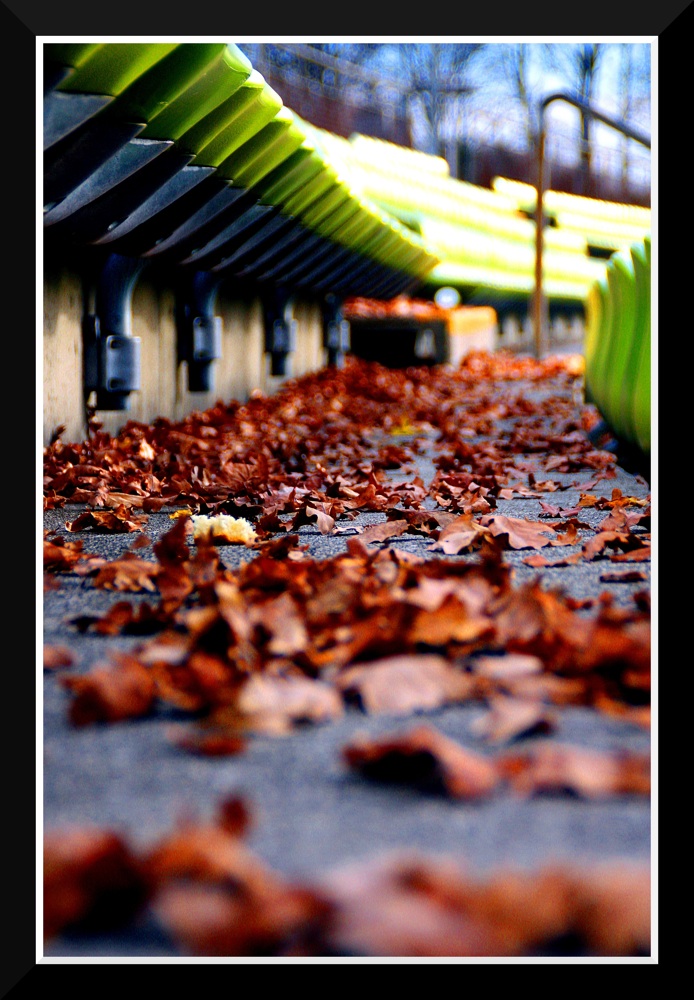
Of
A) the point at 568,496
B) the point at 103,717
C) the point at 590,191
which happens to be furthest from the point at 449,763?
the point at 590,191

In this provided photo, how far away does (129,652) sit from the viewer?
5.88 feet

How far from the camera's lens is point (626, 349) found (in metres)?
5.09

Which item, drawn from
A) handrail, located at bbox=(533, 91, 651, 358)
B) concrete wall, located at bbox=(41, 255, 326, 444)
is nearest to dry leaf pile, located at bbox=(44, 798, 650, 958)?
concrete wall, located at bbox=(41, 255, 326, 444)

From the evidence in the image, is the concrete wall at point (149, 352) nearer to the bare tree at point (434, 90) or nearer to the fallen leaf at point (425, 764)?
the fallen leaf at point (425, 764)

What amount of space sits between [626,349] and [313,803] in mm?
4203

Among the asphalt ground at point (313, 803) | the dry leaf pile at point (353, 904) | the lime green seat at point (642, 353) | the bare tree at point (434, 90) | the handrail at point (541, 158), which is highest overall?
the bare tree at point (434, 90)

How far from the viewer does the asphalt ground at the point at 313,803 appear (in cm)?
115

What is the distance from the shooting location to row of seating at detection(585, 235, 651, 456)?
427 cm

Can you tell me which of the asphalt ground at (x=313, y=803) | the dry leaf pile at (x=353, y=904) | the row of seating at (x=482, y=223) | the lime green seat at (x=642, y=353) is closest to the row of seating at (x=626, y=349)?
the lime green seat at (x=642, y=353)

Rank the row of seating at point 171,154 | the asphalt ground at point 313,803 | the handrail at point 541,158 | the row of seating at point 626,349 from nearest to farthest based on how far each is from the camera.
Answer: the asphalt ground at point 313,803 → the row of seating at point 171,154 → the row of seating at point 626,349 → the handrail at point 541,158

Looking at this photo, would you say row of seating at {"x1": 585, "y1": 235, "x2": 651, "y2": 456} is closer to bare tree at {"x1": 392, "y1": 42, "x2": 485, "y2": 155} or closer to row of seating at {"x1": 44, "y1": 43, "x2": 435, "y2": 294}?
row of seating at {"x1": 44, "y1": 43, "x2": 435, "y2": 294}

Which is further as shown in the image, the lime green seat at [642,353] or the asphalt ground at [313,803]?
the lime green seat at [642,353]

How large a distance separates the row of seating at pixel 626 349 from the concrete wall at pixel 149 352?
7.31ft

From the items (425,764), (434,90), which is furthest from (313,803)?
(434,90)
